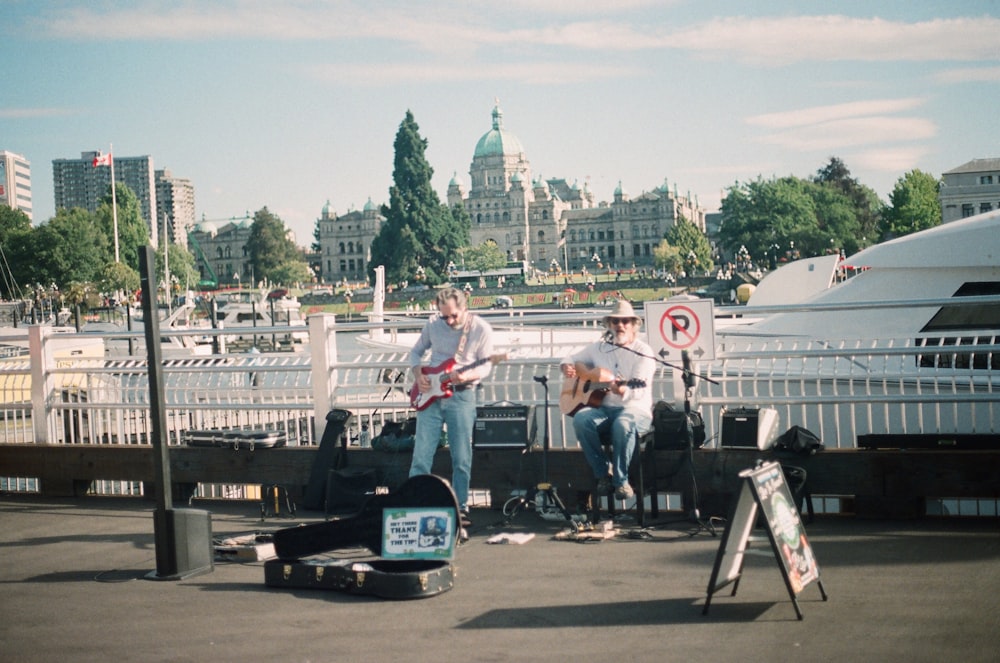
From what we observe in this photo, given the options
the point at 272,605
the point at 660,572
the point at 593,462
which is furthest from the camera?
the point at 593,462

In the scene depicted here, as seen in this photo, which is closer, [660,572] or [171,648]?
[171,648]

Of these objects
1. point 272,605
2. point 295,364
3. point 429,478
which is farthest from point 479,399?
point 272,605

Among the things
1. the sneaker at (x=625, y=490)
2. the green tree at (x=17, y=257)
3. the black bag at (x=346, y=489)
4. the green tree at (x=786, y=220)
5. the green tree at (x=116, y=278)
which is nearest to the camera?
the sneaker at (x=625, y=490)

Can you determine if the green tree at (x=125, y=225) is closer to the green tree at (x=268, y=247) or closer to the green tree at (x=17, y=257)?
the green tree at (x=17, y=257)

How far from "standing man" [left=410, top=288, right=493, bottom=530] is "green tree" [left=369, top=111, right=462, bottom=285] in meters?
120

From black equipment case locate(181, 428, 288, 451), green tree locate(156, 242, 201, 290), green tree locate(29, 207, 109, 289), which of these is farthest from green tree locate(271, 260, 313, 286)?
black equipment case locate(181, 428, 288, 451)

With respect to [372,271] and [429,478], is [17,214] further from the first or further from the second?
[429,478]

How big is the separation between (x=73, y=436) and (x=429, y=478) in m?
6.28

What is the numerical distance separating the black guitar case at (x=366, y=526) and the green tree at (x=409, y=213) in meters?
121

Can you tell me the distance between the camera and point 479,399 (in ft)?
36.5

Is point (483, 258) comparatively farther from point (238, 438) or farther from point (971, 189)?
point (238, 438)

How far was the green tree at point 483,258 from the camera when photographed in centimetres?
18562

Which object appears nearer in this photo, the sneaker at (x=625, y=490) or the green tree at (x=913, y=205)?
the sneaker at (x=625, y=490)

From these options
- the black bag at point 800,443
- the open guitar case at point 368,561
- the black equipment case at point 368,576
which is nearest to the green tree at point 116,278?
the black bag at point 800,443
